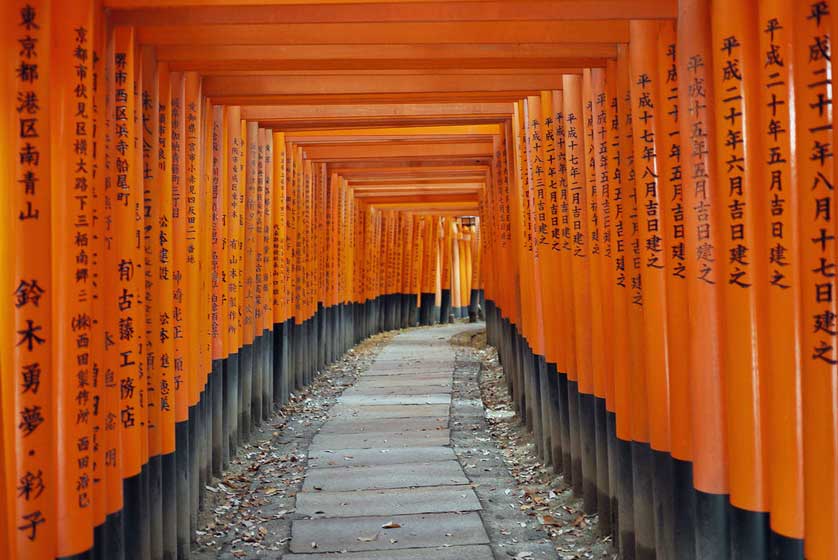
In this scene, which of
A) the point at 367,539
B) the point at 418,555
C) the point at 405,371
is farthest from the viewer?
the point at 405,371

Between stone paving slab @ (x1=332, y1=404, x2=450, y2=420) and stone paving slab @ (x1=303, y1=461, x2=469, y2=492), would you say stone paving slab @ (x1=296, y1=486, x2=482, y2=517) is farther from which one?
stone paving slab @ (x1=332, y1=404, x2=450, y2=420)

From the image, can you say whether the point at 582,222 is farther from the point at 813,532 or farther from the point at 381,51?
the point at 813,532

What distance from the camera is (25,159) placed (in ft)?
8.99

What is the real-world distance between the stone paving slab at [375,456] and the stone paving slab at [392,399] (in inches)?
86.6

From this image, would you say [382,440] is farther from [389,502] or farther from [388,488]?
[389,502]

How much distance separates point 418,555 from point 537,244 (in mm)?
2852

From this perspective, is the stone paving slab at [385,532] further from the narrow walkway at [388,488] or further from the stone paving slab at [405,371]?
the stone paving slab at [405,371]

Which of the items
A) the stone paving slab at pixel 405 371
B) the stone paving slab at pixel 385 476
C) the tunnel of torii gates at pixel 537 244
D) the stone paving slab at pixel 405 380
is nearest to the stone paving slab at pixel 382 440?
the stone paving slab at pixel 385 476

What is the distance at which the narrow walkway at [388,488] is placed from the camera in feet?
15.3

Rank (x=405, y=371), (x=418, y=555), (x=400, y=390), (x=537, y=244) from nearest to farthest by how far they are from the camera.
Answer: (x=418, y=555)
(x=537, y=244)
(x=400, y=390)
(x=405, y=371)

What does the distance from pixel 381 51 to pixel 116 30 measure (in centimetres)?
159

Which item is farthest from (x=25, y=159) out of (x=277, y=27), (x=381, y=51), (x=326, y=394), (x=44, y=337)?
(x=326, y=394)

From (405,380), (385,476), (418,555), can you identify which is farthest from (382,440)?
(405,380)

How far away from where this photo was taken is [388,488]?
19.0 ft
